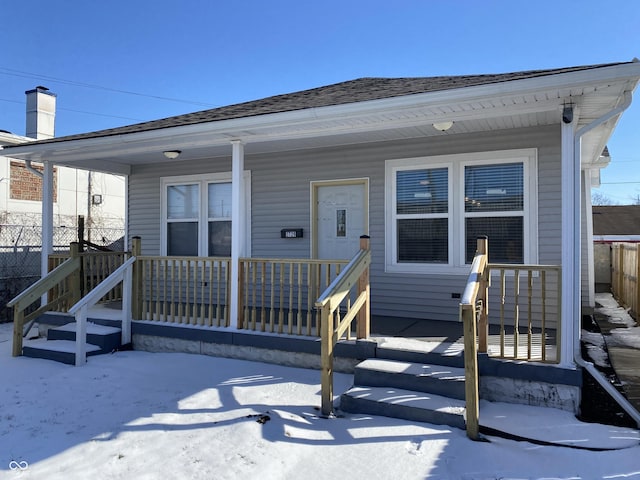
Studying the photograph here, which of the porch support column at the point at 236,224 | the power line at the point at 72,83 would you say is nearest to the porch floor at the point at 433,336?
the porch support column at the point at 236,224

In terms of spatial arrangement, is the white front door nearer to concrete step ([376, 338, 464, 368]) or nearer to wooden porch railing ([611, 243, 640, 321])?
concrete step ([376, 338, 464, 368])

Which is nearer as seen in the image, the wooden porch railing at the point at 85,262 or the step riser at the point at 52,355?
the step riser at the point at 52,355

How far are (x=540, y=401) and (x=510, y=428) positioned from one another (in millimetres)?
646

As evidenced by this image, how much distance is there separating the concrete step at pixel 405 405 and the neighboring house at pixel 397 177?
98 cm

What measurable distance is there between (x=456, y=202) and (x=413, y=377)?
109 inches

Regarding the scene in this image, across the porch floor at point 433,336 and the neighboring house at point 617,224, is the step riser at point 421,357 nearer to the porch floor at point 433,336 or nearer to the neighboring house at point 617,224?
the porch floor at point 433,336

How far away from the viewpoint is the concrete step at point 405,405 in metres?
3.52

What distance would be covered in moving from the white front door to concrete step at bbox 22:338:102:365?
3391 mm

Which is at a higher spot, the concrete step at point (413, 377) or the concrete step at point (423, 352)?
the concrete step at point (423, 352)

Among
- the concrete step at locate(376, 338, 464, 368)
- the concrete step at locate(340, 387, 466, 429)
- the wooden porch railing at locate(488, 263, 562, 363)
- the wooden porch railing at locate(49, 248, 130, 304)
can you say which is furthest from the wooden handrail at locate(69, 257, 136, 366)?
the wooden porch railing at locate(488, 263, 562, 363)

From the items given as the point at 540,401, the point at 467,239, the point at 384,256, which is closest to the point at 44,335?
the point at 384,256

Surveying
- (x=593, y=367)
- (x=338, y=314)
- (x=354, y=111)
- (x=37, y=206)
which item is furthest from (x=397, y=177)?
(x=37, y=206)

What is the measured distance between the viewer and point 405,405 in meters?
3.68

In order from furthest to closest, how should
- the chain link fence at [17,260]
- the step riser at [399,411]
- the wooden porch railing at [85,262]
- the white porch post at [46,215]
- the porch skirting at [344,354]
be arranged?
1. the chain link fence at [17,260]
2. the white porch post at [46,215]
3. the wooden porch railing at [85,262]
4. the porch skirting at [344,354]
5. the step riser at [399,411]
